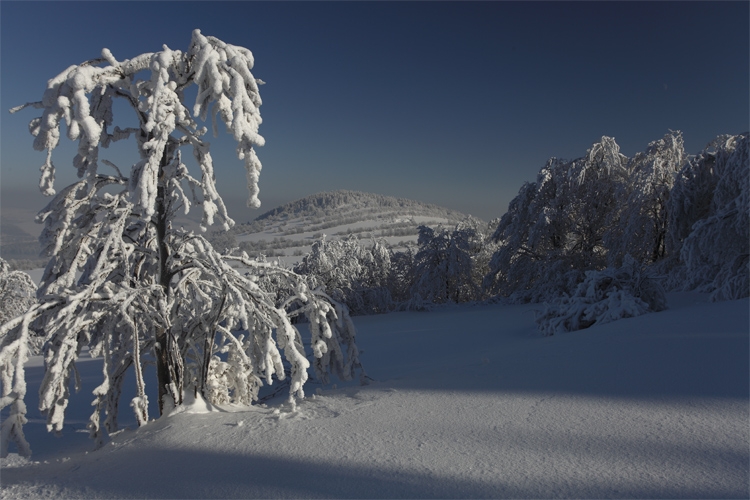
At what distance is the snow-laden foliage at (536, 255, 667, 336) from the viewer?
23.9 feet

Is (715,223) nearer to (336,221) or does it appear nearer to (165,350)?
(165,350)

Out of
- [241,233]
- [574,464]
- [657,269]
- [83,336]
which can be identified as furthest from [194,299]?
[241,233]

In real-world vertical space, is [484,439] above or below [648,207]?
below

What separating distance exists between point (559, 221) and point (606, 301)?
10.7 meters

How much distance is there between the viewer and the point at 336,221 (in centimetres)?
9238

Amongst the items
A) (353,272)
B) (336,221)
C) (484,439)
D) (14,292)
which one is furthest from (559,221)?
(336,221)

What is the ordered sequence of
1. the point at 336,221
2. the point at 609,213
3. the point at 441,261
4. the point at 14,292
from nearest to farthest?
the point at 14,292, the point at 609,213, the point at 441,261, the point at 336,221

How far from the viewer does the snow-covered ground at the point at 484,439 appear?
2080 millimetres

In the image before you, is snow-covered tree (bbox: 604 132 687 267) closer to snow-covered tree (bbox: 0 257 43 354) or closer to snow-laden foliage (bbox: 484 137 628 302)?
snow-laden foliage (bbox: 484 137 628 302)

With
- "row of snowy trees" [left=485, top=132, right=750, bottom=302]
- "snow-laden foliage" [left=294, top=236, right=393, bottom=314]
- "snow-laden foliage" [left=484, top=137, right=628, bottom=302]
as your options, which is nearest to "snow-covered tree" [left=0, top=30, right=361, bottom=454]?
"row of snowy trees" [left=485, top=132, right=750, bottom=302]

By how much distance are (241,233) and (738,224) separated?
264 feet

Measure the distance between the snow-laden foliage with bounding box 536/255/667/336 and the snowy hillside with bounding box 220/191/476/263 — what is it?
4585cm

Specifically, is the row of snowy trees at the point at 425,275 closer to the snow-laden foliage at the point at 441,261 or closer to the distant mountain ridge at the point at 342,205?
the snow-laden foliage at the point at 441,261

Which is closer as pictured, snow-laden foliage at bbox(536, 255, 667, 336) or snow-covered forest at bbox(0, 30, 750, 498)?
snow-covered forest at bbox(0, 30, 750, 498)
